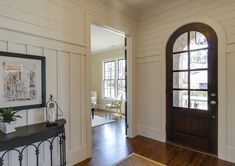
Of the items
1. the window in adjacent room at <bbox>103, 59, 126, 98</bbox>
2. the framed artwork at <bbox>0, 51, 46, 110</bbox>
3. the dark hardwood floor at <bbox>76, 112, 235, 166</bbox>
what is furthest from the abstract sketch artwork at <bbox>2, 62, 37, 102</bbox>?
the window in adjacent room at <bbox>103, 59, 126, 98</bbox>

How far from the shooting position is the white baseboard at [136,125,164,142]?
352 cm

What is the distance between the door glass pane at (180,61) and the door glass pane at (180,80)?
119mm

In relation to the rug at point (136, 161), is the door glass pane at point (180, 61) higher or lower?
higher

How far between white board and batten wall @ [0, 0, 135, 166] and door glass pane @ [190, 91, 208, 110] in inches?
77.0

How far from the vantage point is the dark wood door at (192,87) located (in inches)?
111

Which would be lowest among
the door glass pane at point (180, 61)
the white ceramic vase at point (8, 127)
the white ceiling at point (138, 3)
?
the white ceramic vase at point (8, 127)

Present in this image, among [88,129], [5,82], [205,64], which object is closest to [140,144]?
[88,129]

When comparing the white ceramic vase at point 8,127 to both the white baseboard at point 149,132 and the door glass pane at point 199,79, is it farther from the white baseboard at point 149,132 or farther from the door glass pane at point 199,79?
the door glass pane at point 199,79

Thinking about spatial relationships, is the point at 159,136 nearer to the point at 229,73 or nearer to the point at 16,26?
the point at 229,73

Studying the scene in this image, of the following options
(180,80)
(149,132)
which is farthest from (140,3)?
(149,132)

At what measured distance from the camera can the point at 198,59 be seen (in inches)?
117

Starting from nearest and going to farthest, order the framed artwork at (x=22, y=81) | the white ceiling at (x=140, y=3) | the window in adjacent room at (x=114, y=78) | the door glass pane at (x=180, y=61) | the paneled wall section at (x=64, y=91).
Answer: the framed artwork at (x=22, y=81) < the paneled wall section at (x=64, y=91) < the door glass pane at (x=180, y=61) < the white ceiling at (x=140, y=3) < the window in adjacent room at (x=114, y=78)

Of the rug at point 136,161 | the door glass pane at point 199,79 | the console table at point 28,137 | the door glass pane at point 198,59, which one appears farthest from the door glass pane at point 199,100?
the console table at point 28,137

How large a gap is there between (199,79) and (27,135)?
9.30 ft
